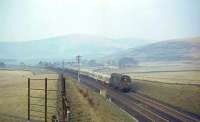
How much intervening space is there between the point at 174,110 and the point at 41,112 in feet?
58.5

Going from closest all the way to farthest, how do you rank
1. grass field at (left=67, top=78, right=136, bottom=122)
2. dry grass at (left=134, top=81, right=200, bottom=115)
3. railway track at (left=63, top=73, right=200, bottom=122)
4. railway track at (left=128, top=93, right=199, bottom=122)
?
grass field at (left=67, top=78, right=136, bottom=122) → railway track at (left=128, top=93, right=199, bottom=122) → railway track at (left=63, top=73, right=200, bottom=122) → dry grass at (left=134, top=81, right=200, bottom=115)

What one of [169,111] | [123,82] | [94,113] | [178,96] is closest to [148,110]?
[169,111]

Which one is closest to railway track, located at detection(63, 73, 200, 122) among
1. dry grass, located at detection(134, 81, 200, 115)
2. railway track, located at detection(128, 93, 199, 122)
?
railway track, located at detection(128, 93, 199, 122)

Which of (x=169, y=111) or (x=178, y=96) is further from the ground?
(x=178, y=96)

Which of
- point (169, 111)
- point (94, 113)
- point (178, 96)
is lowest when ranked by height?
point (169, 111)

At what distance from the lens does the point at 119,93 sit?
214 feet

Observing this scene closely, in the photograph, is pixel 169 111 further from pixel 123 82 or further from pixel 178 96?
pixel 123 82

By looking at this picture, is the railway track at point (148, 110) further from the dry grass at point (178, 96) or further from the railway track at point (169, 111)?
the dry grass at point (178, 96)

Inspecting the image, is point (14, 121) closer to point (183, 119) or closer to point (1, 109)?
point (1, 109)

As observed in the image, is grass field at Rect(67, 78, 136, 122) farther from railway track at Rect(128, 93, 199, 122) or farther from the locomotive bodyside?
the locomotive bodyside

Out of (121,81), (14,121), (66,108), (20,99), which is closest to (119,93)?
(121,81)

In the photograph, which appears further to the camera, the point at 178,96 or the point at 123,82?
the point at 123,82

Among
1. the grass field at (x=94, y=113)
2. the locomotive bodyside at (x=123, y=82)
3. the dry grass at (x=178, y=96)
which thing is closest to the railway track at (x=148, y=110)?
the grass field at (x=94, y=113)

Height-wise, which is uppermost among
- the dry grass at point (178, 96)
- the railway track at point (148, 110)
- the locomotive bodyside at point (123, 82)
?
the locomotive bodyside at point (123, 82)
